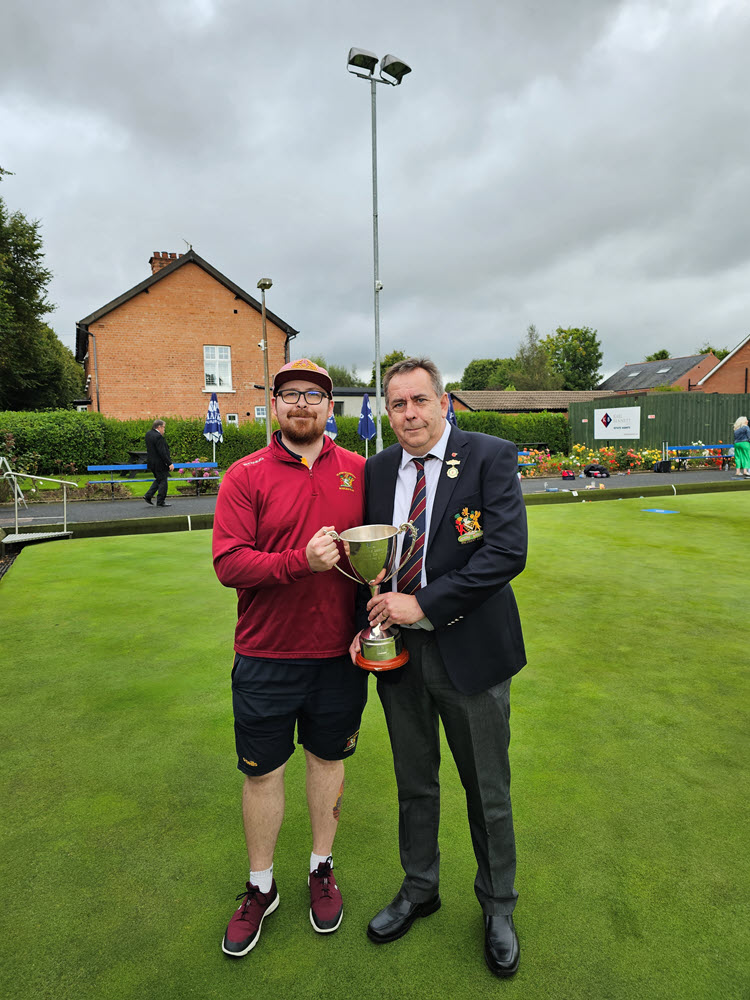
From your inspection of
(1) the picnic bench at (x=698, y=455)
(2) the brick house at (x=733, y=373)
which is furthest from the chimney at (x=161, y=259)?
(2) the brick house at (x=733, y=373)

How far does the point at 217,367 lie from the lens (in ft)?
93.8

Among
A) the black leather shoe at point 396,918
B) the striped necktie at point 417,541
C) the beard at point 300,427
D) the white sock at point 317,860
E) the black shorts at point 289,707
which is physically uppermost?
A: the beard at point 300,427

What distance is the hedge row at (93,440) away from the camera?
19672 millimetres

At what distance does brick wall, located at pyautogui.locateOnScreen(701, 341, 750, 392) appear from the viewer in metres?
43.1

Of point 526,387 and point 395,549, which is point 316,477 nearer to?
point 395,549

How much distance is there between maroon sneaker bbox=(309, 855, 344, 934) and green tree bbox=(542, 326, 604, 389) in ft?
259

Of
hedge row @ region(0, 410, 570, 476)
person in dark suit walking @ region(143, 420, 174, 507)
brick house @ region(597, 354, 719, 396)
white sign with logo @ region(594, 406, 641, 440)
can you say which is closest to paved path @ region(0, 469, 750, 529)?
person in dark suit walking @ region(143, 420, 174, 507)

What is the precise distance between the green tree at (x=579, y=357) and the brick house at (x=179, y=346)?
5601cm

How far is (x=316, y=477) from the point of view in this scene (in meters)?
2.22

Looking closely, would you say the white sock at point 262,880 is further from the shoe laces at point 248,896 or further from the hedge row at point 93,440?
the hedge row at point 93,440

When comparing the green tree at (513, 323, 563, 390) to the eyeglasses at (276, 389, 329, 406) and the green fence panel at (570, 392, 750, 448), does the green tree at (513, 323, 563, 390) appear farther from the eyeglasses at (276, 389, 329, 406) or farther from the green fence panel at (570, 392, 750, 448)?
the eyeglasses at (276, 389, 329, 406)

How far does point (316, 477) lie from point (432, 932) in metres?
1.67

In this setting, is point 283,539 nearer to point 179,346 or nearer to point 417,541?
point 417,541

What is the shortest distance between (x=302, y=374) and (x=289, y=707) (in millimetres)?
1240
